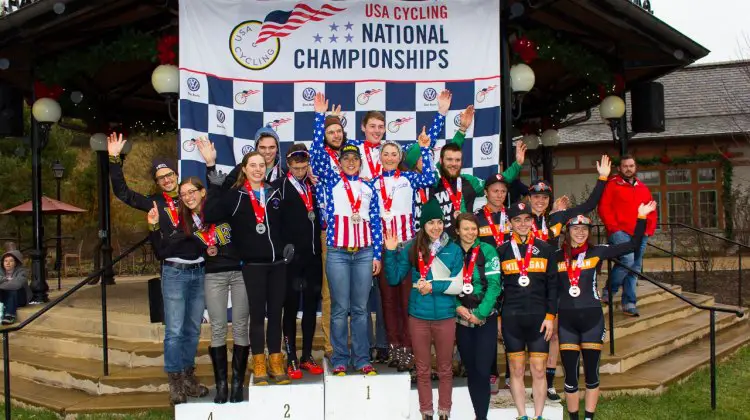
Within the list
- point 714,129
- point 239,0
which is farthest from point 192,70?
point 714,129

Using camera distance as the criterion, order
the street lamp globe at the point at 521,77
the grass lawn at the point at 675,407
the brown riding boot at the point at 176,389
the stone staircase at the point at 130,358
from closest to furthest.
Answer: the brown riding boot at the point at 176,389 < the grass lawn at the point at 675,407 < the stone staircase at the point at 130,358 < the street lamp globe at the point at 521,77

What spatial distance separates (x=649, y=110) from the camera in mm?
9180

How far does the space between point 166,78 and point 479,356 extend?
14.1 feet

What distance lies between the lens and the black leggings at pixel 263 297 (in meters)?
4.61

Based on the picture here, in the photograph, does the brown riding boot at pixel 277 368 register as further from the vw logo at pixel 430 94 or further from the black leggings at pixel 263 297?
the vw logo at pixel 430 94

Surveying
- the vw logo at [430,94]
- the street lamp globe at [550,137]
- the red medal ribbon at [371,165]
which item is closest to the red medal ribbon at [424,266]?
the red medal ribbon at [371,165]

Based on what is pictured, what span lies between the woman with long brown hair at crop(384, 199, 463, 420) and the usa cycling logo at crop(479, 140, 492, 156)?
2.16 metres

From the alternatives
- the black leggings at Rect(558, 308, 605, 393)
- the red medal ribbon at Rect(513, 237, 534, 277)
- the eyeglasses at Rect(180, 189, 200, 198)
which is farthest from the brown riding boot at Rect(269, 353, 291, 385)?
the black leggings at Rect(558, 308, 605, 393)

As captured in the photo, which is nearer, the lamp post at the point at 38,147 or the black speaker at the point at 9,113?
the lamp post at the point at 38,147

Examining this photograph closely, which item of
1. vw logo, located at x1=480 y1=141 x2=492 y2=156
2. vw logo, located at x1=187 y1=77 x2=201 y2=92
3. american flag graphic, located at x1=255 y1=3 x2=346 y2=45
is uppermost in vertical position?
american flag graphic, located at x1=255 y1=3 x2=346 y2=45

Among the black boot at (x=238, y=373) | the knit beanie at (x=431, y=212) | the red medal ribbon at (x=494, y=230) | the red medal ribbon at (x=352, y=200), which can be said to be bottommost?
the black boot at (x=238, y=373)

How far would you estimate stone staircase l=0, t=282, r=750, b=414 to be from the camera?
18.9 ft

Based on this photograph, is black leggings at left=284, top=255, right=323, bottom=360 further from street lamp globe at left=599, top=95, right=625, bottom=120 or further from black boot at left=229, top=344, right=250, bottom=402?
street lamp globe at left=599, top=95, right=625, bottom=120

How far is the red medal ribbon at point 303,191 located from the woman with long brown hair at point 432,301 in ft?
2.49
